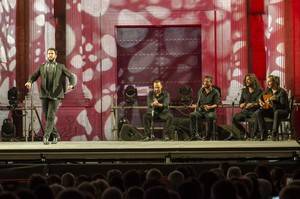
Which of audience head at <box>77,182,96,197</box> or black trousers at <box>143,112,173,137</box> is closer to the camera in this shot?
audience head at <box>77,182,96,197</box>

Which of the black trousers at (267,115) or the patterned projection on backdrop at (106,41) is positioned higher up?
the patterned projection on backdrop at (106,41)

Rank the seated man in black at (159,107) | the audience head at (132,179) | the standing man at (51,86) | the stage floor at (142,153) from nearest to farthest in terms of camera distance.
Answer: the audience head at (132,179), the stage floor at (142,153), the standing man at (51,86), the seated man in black at (159,107)

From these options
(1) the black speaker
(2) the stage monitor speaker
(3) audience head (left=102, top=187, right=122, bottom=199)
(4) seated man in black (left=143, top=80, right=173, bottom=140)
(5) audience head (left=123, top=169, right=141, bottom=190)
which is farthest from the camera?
(1) the black speaker

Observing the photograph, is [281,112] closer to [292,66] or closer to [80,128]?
[292,66]

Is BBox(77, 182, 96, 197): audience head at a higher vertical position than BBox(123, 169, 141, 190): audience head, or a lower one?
higher

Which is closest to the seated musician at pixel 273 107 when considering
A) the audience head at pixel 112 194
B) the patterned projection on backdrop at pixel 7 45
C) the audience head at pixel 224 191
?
the patterned projection on backdrop at pixel 7 45

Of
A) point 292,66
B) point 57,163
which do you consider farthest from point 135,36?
point 57,163

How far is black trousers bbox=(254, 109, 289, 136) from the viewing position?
11555mm

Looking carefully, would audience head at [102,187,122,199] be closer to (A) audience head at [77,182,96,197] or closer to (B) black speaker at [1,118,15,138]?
(A) audience head at [77,182,96,197]

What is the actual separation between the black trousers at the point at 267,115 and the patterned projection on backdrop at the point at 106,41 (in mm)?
2899

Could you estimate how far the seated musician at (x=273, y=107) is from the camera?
11578 millimetres

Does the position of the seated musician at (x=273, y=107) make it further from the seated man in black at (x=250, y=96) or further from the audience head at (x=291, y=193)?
the audience head at (x=291, y=193)

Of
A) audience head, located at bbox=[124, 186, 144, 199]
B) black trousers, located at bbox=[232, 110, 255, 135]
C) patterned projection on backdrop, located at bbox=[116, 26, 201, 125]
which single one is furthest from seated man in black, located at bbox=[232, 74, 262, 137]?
audience head, located at bbox=[124, 186, 144, 199]

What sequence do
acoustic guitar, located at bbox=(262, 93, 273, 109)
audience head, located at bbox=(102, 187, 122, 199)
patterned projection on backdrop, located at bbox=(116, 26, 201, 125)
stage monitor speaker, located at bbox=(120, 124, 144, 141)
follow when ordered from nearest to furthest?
audience head, located at bbox=(102, 187, 122, 199) → acoustic guitar, located at bbox=(262, 93, 273, 109) → stage monitor speaker, located at bbox=(120, 124, 144, 141) → patterned projection on backdrop, located at bbox=(116, 26, 201, 125)
